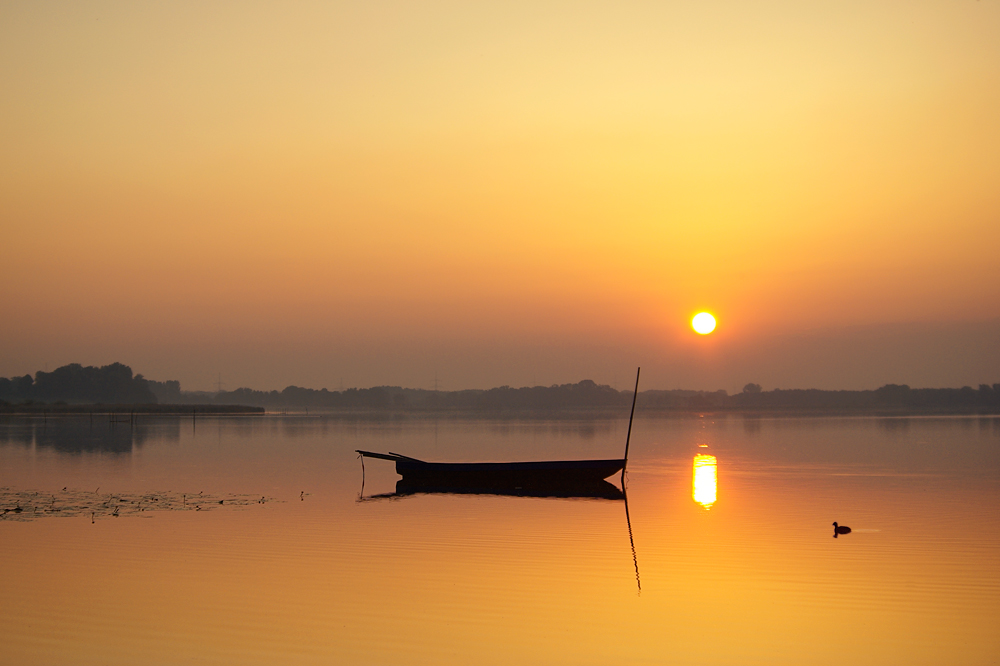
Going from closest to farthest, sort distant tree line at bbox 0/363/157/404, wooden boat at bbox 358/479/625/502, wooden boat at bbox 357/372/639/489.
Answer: wooden boat at bbox 358/479/625/502 → wooden boat at bbox 357/372/639/489 → distant tree line at bbox 0/363/157/404

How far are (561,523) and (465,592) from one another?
28.7ft

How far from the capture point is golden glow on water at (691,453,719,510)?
28.2 m

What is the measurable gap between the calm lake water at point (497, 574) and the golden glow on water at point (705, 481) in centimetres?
23

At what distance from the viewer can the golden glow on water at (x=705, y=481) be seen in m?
28.2

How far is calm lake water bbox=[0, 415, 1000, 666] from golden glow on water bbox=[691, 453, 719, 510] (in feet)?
0.74

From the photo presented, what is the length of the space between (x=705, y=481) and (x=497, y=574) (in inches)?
785

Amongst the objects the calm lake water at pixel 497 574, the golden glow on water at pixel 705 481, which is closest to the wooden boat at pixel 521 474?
the calm lake water at pixel 497 574

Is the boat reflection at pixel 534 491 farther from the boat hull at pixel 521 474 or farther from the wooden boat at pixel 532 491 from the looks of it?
the boat hull at pixel 521 474

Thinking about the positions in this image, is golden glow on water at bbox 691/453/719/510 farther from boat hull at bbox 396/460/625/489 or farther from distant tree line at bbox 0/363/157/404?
distant tree line at bbox 0/363/157/404

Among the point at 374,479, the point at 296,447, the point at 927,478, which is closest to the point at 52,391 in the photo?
the point at 296,447

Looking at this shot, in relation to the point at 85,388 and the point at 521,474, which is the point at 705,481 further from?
the point at 85,388

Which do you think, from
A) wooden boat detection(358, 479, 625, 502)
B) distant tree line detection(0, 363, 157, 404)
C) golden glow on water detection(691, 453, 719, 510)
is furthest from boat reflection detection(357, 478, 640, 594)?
distant tree line detection(0, 363, 157, 404)

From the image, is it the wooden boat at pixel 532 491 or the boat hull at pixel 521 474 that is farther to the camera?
the boat hull at pixel 521 474

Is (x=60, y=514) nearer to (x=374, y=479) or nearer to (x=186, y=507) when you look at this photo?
(x=186, y=507)
